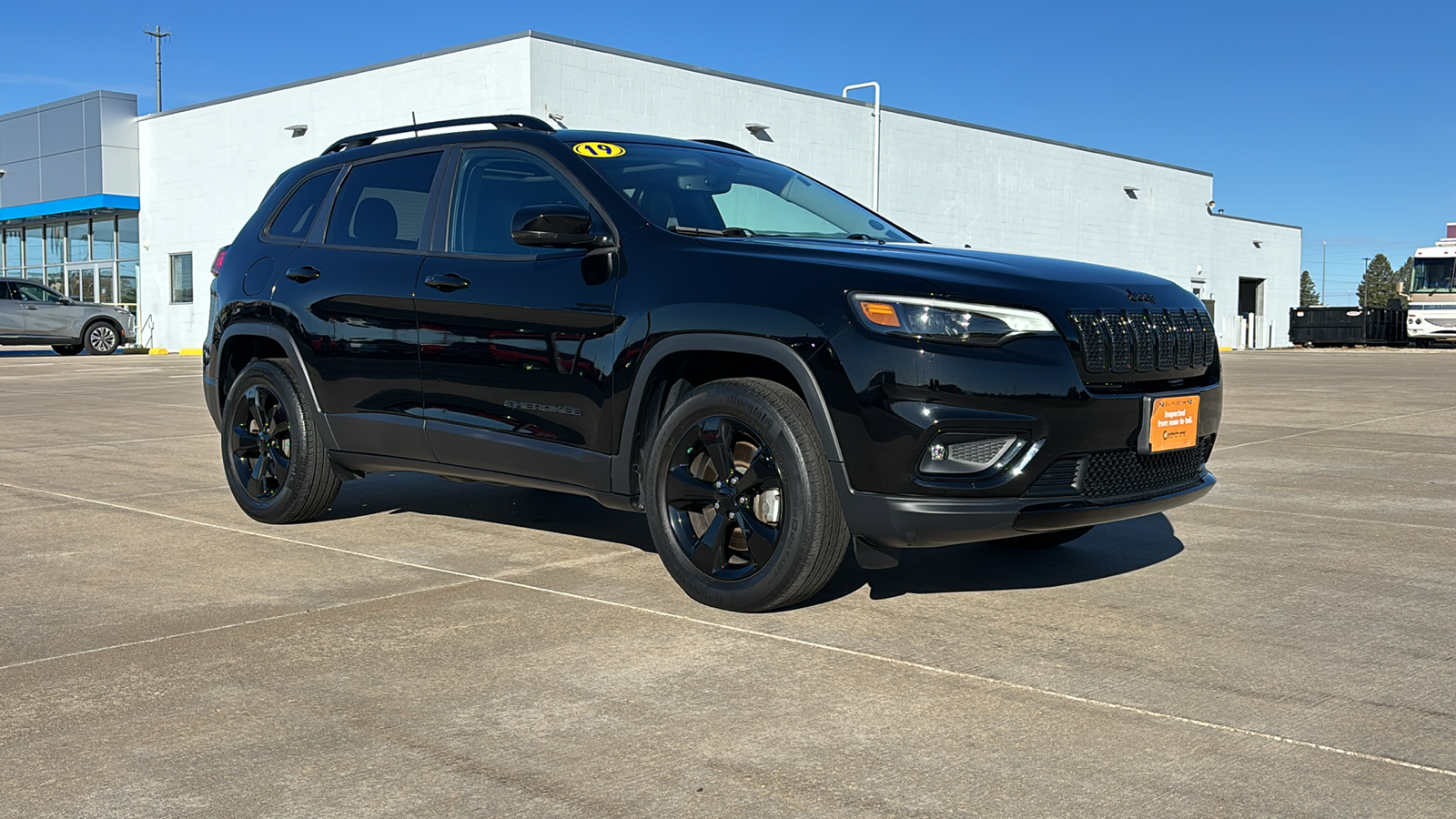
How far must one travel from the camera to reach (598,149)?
17.8ft

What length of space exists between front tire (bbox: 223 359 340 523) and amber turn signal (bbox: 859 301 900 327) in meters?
3.07

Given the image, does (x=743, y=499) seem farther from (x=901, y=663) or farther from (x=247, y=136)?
(x=247, y=136)

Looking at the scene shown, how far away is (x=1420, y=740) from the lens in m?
3.27

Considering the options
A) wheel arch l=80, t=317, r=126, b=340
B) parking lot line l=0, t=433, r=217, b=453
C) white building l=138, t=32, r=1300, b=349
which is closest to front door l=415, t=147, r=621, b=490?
parking lot line l=0, t=433, r=217, b=453

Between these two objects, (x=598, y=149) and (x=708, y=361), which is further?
(x=598, y=149)

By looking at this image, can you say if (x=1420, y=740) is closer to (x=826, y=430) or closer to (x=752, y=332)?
(x=826, y=430)

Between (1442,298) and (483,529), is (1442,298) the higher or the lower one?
the higher one

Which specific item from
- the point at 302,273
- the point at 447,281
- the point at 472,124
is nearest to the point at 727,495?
the point at 447,281

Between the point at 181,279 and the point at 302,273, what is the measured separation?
31.8m

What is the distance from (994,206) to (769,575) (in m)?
35.2

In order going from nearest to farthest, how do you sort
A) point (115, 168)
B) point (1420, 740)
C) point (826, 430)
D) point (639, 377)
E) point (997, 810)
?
point (997, 810) → point (1420, 740) → point (826, 430) → point (639, 377) → point (115, 168)

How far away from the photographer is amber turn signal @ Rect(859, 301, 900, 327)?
4152 millimetres

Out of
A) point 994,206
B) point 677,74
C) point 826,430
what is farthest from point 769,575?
point 994,206

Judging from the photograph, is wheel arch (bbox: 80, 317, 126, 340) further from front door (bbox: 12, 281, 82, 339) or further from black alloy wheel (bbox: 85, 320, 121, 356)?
front door (bbox: 12, 281, 82, 339)
